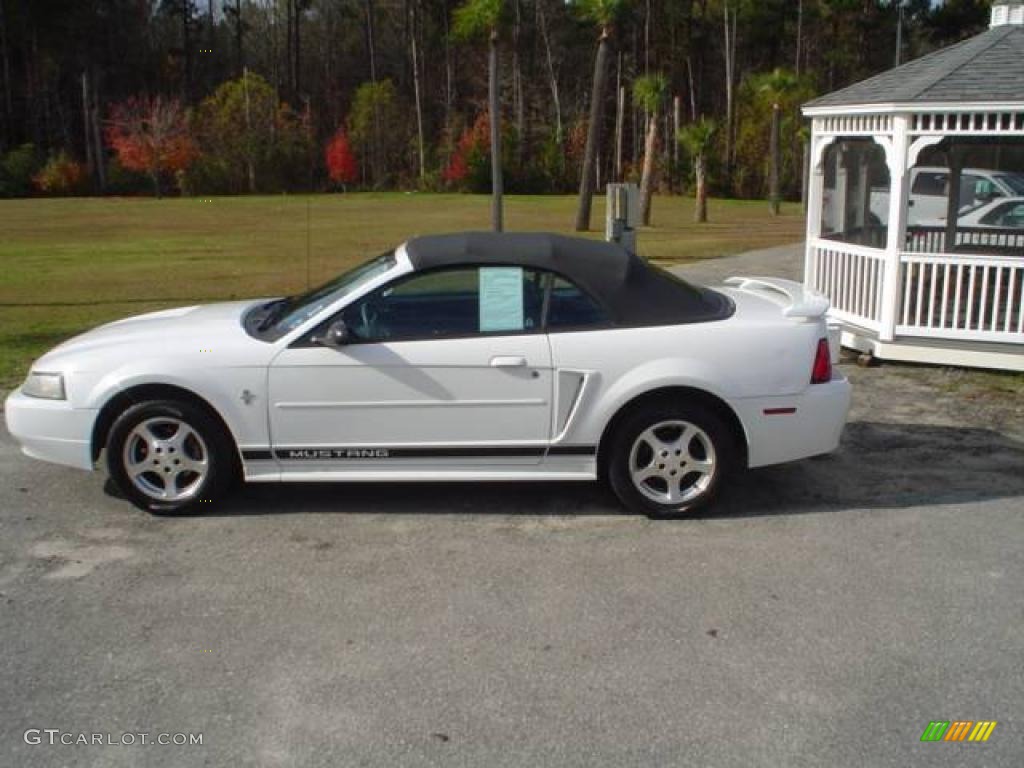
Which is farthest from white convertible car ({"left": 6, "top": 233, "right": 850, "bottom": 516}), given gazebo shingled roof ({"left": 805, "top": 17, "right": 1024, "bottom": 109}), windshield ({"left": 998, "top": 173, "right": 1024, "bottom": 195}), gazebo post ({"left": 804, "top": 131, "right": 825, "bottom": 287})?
windshield ({"left": 998, "top": 173, "right": 1024, "bottom": 195})

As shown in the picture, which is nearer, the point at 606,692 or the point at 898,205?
the point at 606,692

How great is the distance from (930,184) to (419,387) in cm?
1153

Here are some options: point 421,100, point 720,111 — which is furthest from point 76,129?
point 720,111

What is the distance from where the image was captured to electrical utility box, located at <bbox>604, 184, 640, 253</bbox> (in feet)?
34.3

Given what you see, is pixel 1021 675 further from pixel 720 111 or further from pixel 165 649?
pixel 720 111

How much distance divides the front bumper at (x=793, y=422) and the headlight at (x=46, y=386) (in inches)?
142

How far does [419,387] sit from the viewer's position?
18.9 ft

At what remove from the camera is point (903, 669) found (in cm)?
420

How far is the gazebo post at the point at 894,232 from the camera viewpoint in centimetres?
1047

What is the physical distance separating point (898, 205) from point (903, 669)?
7279 mm

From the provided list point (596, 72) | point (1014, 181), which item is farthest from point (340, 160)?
point (1014, 181)

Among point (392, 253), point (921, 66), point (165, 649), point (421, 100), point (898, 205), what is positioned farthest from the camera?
point (421, 100)

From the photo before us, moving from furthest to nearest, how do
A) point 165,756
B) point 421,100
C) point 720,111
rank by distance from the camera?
point 421,100 < point 720,111 < point 165,756

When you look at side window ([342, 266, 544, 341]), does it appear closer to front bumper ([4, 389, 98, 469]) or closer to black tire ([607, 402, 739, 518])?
black tire ([607, 402, 739, 518])
